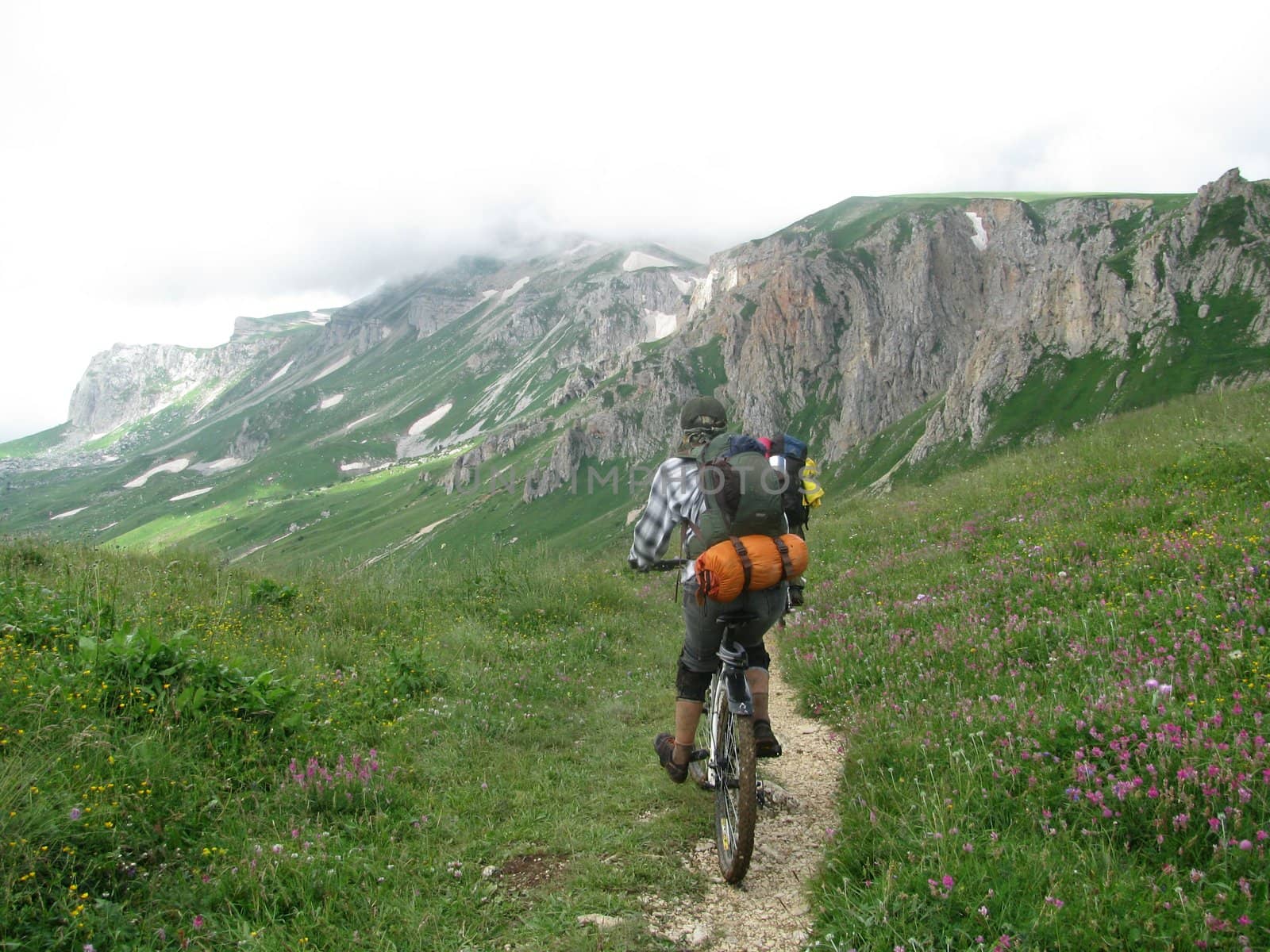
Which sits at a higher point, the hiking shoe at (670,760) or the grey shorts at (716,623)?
the grey shorts at (716,623)

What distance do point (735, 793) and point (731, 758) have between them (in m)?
0.27

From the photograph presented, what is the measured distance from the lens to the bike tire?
15.5 feet

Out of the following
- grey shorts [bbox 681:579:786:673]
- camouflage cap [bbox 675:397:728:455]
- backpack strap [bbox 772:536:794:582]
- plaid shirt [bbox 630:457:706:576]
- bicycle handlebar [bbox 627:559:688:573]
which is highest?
camouflage cap [bbox 675:397:728:455]

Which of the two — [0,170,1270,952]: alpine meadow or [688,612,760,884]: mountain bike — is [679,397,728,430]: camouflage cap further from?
[0,170,1270,952]: alpine meadow

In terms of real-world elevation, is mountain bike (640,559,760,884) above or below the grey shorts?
below

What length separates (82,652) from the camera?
594 cm

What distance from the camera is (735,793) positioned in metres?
5.19

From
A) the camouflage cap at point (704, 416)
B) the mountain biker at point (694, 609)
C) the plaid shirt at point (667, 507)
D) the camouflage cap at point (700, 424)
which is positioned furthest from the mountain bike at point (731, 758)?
the camouflage cap at point (704, 416)

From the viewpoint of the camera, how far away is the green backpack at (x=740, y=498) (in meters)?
5.08

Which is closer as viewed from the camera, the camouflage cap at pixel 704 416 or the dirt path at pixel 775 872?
the dirt path at pixel 775 872

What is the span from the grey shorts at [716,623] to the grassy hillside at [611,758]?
50.6 inches

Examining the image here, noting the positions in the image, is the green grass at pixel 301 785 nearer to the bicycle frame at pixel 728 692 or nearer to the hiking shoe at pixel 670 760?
the hiking shoe at pixel 670 760

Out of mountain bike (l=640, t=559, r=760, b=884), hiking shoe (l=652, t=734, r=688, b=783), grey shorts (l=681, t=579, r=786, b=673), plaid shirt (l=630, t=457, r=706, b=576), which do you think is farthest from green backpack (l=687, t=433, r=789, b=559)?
hiking shoe (l=652, t=734, r=688, b=783)

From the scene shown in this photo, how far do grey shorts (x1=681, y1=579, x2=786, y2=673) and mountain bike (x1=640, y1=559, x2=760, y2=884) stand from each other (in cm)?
6
